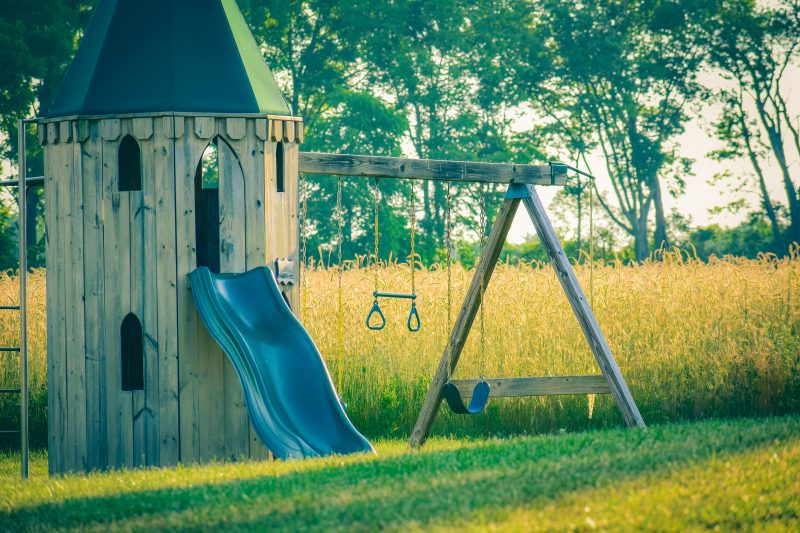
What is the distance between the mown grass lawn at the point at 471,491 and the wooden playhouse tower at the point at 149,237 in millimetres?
721

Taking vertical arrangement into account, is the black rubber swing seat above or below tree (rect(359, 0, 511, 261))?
below

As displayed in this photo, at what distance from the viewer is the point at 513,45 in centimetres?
3581

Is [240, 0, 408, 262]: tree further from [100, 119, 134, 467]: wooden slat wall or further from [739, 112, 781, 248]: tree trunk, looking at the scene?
[100, 119, 134, 467]: wooden slat wall

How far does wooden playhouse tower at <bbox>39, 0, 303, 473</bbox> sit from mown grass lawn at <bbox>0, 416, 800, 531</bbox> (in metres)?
0.72

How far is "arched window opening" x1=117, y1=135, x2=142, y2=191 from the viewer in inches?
373

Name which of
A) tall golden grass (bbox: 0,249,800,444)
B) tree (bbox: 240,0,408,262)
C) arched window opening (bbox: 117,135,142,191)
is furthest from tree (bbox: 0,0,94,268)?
arched window opening (bbox: 117,135,142,191)

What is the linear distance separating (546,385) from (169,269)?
11.6 ft

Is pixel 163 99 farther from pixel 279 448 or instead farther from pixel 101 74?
pixel 279 448

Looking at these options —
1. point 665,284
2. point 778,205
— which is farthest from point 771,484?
point 778,205

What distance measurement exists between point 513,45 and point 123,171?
90.8 ft

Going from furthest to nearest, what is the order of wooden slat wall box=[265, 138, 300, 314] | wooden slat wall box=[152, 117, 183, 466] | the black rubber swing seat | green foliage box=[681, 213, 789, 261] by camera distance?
green foliage box=[681, 213, 789, 261] < the black rubber swing seat < wooden slat wall box=[265, 138, 300, 314] < wooden slat wall box=[152, 117, 183, 466]

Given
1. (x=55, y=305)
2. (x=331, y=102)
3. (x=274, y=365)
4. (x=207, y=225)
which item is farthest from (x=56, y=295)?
(x=331, y=102)

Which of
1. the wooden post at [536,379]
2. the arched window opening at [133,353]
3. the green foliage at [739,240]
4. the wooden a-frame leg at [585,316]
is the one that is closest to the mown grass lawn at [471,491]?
the arched window opening at [133,353]

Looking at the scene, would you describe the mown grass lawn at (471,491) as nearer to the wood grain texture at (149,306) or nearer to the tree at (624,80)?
the wood grain texture at (149,306)
